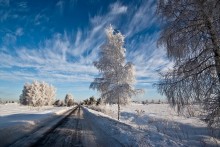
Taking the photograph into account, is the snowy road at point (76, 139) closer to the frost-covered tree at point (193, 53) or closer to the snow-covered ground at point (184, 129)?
the snow-covered ground at point (184, 129)

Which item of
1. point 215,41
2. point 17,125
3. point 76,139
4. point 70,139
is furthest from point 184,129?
point 215,41

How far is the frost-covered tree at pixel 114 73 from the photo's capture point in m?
23.3

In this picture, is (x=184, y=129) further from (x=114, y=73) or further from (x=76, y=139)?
(x=76, y=139)

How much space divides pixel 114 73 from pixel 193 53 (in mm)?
16815

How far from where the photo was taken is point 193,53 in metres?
7.87

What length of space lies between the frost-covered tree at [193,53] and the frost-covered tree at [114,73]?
14869 millimetres

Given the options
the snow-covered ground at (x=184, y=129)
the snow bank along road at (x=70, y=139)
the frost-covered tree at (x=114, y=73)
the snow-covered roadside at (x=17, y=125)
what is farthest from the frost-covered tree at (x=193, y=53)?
the frost-covered tree at (x=114, y=73)

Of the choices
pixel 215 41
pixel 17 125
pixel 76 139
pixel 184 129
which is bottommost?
pixel 184 129

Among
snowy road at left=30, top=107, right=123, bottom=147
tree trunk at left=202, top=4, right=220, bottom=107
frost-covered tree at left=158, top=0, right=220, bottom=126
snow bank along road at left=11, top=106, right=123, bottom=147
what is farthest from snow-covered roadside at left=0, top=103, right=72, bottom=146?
tree trunk at left=202, top=4, right=220, bottom=107

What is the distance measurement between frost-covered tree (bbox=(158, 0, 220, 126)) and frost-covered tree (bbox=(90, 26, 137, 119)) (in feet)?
48.8

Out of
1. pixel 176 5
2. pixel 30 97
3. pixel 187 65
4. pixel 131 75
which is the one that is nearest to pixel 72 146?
pixel 187 65

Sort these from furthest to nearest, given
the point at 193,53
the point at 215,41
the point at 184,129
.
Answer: the point at 184,129
the point at 193,53
the point at 215,41

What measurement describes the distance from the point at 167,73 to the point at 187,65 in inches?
29.4

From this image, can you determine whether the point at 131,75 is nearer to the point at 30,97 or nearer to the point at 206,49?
→ the point at 206,49
